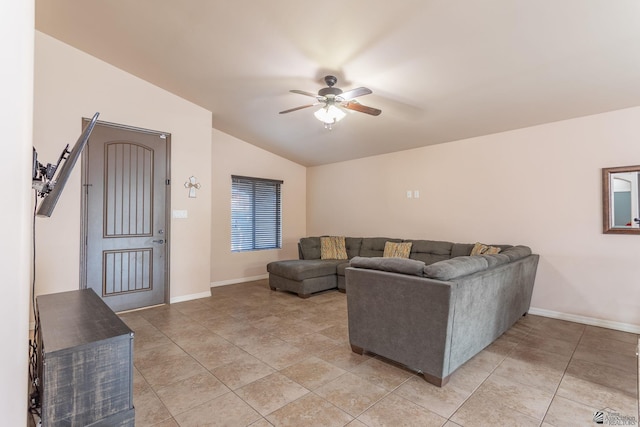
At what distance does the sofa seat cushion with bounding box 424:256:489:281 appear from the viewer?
2.28m

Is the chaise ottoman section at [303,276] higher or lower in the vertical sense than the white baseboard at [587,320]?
higher

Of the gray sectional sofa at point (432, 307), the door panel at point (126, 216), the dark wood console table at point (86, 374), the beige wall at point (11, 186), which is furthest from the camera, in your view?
the door panel at point (126, 216)

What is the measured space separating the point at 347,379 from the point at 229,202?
4.15m

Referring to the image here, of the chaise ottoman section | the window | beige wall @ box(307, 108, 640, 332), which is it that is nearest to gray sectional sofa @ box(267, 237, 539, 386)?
beige wall @ box(307, 108, 640, 332)

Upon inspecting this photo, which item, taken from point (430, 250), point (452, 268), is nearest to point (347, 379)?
point (452, 268)

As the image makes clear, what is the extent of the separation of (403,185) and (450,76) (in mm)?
2502

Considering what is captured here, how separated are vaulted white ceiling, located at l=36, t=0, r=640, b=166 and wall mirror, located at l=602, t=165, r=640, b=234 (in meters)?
0.75

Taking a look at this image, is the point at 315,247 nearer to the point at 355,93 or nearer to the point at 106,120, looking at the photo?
the point at 355,93

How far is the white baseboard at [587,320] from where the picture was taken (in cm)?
343

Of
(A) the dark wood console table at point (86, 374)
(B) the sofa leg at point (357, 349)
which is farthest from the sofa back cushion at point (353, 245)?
(A) the dark wood console table at point (86, 374)

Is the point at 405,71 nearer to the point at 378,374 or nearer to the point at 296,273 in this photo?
the point at 378,374

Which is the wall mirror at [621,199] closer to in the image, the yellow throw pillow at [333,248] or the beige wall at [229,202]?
the yellow throw pillow at [333,248]

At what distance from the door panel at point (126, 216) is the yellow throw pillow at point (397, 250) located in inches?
137

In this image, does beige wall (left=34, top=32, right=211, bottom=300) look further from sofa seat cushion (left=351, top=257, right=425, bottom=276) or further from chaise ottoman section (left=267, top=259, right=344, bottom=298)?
sofa seat cushion (left=351, top=257, right=425, bottom=276)
